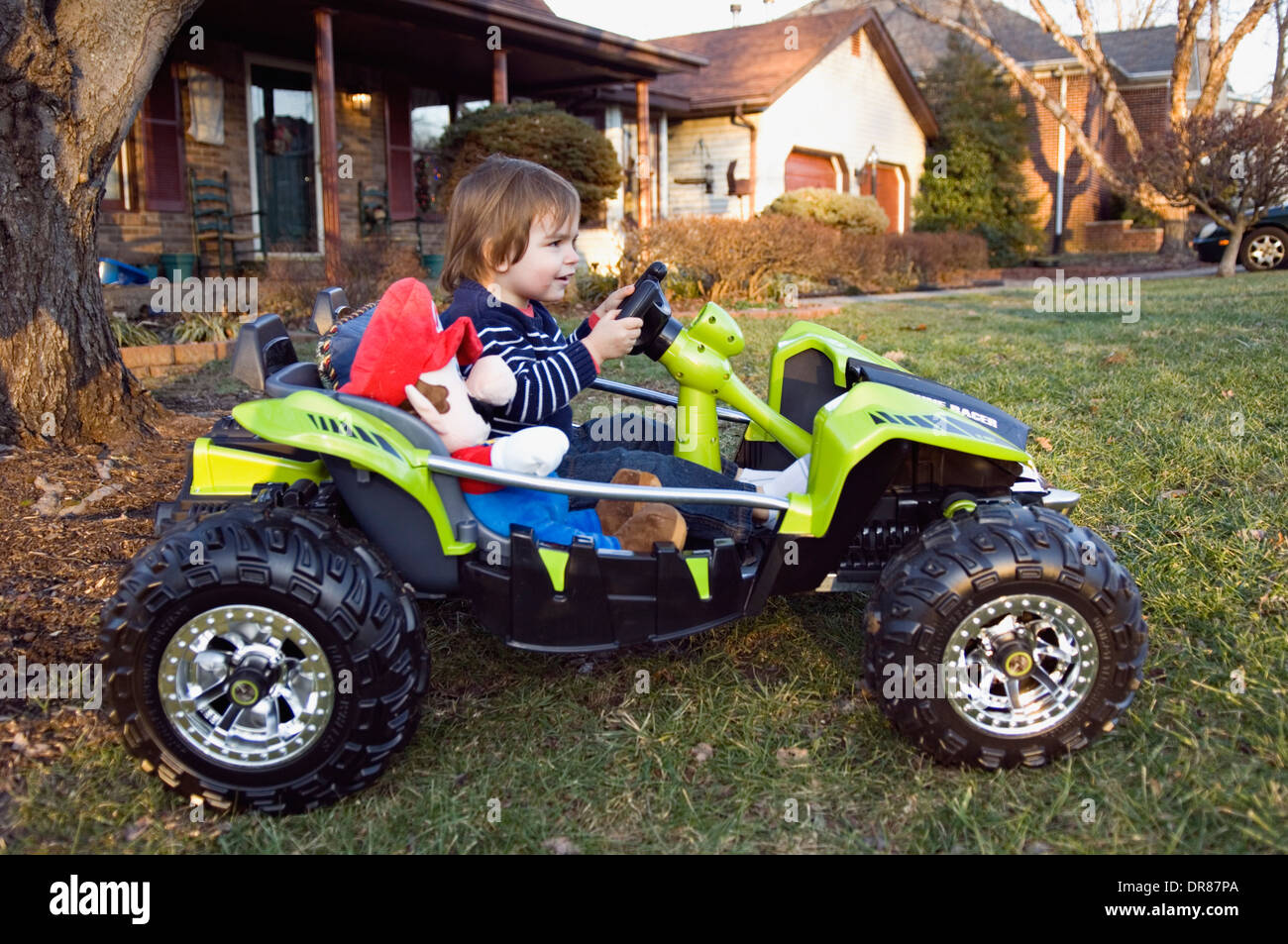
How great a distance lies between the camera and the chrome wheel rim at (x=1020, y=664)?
2.28m

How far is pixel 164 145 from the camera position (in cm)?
1208

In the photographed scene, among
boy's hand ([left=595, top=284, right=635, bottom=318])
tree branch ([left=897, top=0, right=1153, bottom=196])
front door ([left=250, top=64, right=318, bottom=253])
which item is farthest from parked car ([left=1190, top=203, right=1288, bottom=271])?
boy's hand ([left=595, top=284, right=635, bottom=318])

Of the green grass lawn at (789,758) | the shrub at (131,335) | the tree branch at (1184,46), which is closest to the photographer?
the green grass lawn at (789,758)

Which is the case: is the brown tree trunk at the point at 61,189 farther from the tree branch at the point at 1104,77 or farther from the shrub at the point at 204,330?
the tree branch at the point at 1104,77

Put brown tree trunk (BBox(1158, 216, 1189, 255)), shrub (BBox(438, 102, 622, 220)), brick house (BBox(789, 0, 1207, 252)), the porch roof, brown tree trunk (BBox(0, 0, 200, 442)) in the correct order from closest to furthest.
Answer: brown tree trunk (BBox(0, 0, 200, 442))
the porch roof
shrub (BBox(438, 102, 622, 220))
brown tree trunk (BBox(1158, 216, 1189, 255))
brick house (BBox(789, 0, 1207, 252))

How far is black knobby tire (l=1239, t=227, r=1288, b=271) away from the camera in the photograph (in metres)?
16.2

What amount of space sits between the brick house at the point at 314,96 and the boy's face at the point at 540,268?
8.08m

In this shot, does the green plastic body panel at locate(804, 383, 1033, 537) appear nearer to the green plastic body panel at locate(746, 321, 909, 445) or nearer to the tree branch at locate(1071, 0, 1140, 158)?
the green plastic body panel at locate(746, 321, 909, 445)

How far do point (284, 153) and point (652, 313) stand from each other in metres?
12.4

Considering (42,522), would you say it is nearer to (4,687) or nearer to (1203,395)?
(4,687)

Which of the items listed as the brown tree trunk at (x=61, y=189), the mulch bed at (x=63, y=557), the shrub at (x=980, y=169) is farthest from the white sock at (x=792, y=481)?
the shrub at (x=980, y=169)

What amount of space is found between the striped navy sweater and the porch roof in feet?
34.2

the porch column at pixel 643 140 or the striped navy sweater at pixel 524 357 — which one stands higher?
the porch column at pixel 643 140

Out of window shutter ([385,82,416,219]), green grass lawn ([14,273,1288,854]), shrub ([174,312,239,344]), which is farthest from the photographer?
window shutter ([385,82,416,219])
